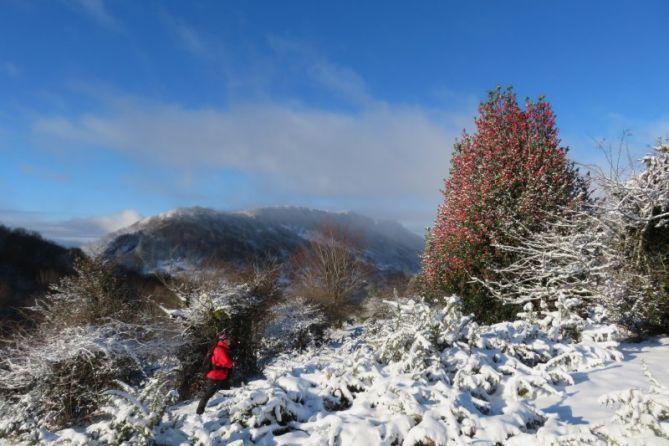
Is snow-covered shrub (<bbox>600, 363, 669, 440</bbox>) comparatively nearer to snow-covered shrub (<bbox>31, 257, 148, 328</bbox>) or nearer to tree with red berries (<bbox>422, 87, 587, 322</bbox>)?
tree with red berries (<bbox>422, 87, 587, 322</bbox>)

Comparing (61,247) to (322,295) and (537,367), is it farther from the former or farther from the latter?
(537,367)

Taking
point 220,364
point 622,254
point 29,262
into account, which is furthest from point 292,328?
point 29,262

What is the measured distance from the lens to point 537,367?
239 inches

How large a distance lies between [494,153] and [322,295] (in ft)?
44.8

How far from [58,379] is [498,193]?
1090 centimetres

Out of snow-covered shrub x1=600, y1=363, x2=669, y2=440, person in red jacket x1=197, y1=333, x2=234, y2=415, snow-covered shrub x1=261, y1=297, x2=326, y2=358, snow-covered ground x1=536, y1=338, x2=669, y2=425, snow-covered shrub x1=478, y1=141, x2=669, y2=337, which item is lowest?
snow-covered shrub x1=261, y1=297, x2=326, y2=358

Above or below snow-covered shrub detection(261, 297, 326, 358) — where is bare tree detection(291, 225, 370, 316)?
above

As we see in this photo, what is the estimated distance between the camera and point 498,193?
1056 centimetres

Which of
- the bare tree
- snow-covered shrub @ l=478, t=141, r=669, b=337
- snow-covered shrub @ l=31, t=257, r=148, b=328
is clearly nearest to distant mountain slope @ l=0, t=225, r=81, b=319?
the bare tree

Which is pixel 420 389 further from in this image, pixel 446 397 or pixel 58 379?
pixel 58 379

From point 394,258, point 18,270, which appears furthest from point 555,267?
point 394,258

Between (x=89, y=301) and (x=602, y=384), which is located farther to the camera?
(x=89, y=301)

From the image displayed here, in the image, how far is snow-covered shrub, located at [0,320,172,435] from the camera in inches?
302

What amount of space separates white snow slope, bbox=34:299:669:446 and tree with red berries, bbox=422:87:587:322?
3072 mm
